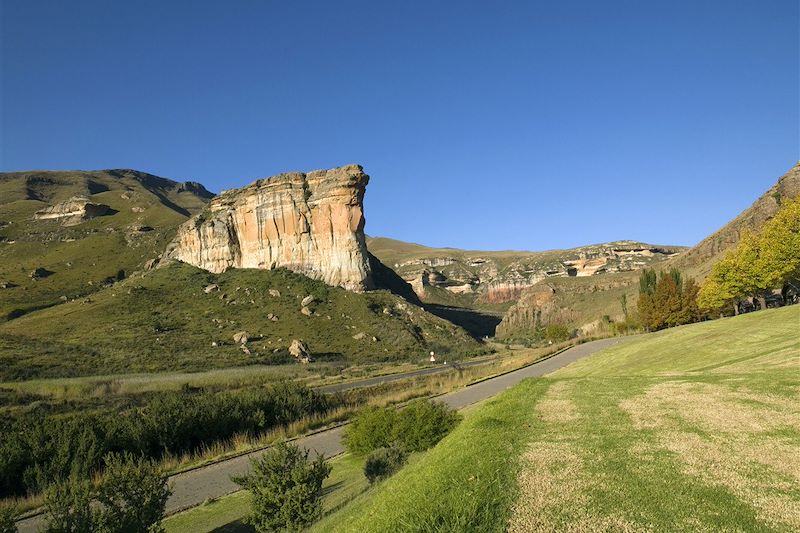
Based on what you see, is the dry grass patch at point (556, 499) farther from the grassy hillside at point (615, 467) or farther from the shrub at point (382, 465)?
the shrub at point (382, 465)

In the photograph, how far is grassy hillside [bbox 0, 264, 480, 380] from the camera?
5403cm

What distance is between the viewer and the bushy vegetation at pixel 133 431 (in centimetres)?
1577

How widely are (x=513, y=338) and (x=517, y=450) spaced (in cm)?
9607

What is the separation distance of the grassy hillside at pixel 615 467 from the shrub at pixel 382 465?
111 inches

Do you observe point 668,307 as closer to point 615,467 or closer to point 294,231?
point 615,467

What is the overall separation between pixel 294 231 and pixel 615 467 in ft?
289

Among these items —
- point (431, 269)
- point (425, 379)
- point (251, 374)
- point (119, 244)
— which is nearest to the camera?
point (425, 379)

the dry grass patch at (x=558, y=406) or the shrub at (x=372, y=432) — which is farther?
the shrub at (x=372, y=432)

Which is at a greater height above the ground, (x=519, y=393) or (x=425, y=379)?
(x=519, y=393)

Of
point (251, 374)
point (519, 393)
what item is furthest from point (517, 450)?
point (251, 374)

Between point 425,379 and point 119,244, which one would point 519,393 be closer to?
point 425,379

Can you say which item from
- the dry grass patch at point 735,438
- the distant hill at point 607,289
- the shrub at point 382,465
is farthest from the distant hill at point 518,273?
the dry grass patch at point 735,438

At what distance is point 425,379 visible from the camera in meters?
37.8

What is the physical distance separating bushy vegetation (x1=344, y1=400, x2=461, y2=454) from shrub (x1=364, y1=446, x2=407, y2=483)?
1.62m
